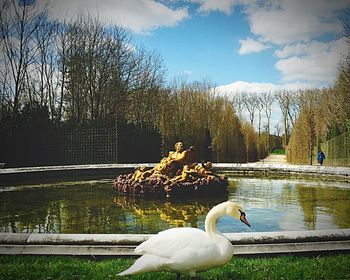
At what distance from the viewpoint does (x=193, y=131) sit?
27312mm

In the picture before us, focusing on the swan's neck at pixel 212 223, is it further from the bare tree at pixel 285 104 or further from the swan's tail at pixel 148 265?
the bare tree at pixel 285 104

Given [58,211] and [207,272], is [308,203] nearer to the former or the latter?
[207,272]

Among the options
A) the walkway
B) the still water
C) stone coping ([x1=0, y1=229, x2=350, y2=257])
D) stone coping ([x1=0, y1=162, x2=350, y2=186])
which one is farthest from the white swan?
the walkway

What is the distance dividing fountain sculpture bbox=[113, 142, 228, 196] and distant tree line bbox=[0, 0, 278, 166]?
36.9 ft

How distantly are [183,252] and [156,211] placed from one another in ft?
15.2

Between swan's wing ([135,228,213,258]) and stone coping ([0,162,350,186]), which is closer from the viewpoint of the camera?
swan's wing ([135,228,213,258])

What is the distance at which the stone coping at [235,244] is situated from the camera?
425 centimetres

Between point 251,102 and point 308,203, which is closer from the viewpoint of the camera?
point 308,203

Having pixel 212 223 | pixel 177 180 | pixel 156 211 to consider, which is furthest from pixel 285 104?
pixel 212 223

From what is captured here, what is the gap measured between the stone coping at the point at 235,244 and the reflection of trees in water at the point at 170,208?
1.97m

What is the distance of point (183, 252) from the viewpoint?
9.98 feet

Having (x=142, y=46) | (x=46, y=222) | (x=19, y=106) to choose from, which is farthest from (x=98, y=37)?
(x=46, y=222)

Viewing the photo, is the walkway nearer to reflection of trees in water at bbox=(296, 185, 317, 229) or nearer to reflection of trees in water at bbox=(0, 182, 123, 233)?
reflection of trees in water at bbox=(296, 185, 317, 229)

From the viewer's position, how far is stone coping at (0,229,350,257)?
4.25 meters
